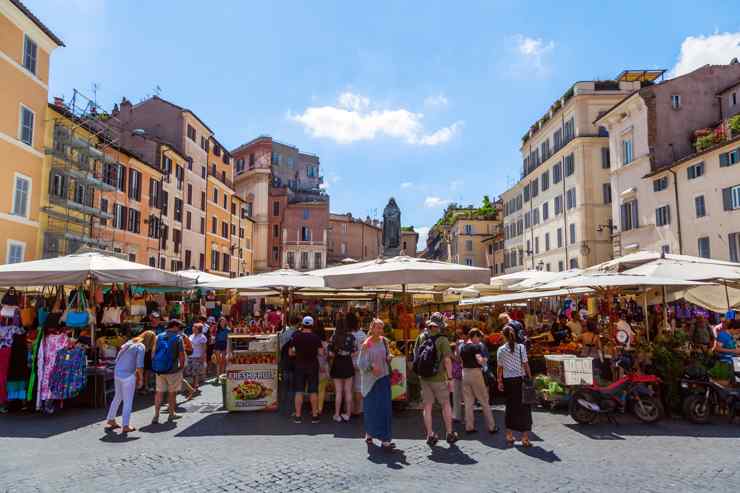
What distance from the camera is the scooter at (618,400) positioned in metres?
9.01

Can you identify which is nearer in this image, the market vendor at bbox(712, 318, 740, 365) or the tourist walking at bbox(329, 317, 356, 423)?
the tourist walking at bbox(329, 317, 356, 423)

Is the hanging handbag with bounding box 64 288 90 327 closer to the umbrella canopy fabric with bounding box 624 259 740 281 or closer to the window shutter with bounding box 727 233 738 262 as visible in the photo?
the umbrella canopy fabric with bounding box 624 259 740 281

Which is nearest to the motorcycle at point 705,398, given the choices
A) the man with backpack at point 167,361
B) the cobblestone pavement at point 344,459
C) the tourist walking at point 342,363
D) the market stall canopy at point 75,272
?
the cobblestone pavement at point 344,459

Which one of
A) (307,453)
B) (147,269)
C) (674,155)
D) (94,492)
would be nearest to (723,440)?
(307,453)

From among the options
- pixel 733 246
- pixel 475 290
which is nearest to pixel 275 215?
pixel 475 290

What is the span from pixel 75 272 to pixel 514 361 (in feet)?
28.5

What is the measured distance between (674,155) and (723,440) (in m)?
28.5

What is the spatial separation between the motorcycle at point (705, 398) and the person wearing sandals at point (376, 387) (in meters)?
5.21

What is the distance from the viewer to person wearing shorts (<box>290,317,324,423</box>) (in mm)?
9578

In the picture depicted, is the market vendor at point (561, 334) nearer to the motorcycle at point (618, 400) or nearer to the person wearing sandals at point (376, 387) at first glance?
the motorcycle at point (618, 400)

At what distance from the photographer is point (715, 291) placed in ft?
54.4

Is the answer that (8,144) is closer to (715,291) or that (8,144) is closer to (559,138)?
(715,291)

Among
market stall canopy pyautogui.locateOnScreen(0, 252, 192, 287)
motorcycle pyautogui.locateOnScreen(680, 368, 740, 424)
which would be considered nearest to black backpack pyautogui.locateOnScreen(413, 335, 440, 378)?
motorcycle pyautogui.locateOnScreen(680, 368, 740, 424)

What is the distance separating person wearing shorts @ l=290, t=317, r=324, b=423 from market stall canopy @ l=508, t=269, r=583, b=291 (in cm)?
659
